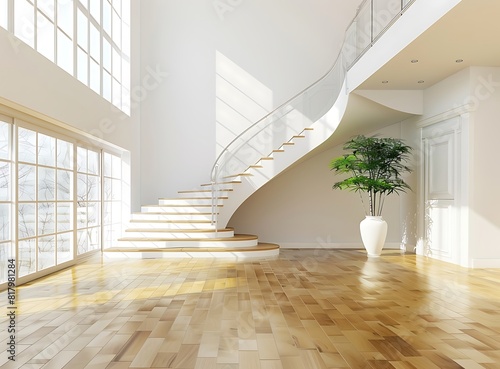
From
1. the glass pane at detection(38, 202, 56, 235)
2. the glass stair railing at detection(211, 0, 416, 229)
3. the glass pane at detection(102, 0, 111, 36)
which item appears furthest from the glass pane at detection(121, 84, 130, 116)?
the glass pane at detection(38, 202, 56, 235)

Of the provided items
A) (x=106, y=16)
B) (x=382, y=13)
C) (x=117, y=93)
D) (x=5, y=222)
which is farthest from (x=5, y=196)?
(x=382, y=13)

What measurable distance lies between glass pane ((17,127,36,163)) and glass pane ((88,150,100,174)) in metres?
1.91

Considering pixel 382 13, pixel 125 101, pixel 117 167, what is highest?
pixel 382 13

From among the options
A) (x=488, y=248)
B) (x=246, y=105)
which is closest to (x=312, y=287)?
(x=488, y=248)

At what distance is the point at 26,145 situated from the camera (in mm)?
5590

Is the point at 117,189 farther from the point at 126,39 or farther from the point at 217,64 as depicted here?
the point at 217,64

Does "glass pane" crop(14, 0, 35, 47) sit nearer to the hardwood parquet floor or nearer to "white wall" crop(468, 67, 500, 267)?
the hardwood parquet floor

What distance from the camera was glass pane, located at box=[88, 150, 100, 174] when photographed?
25.3ft

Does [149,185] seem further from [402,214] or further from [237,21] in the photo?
[402,214]

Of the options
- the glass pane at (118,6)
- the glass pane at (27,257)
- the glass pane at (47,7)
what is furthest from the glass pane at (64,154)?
the glass pane at (118,6)

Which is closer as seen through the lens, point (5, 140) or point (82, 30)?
point (5, 140)

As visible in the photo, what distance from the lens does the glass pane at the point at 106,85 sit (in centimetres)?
824

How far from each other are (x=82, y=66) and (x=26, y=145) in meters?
2.14

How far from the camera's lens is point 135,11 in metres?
9.98
